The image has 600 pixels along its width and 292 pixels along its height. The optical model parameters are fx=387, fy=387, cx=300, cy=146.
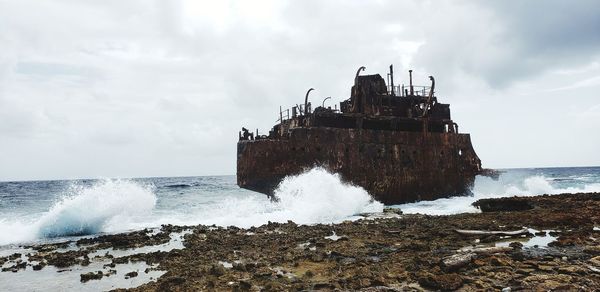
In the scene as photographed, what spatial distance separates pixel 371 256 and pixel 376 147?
11.6 meters

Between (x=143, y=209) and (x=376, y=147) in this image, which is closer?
(x=143, y=209)

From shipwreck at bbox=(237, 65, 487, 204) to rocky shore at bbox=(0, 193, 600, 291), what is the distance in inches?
187

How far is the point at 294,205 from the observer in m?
15.4

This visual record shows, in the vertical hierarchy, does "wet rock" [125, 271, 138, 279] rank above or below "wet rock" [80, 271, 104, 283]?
above

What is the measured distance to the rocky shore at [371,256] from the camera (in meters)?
5.24

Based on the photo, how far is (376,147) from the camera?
18.5m

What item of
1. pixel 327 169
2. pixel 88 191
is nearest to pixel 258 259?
pixel 327 169

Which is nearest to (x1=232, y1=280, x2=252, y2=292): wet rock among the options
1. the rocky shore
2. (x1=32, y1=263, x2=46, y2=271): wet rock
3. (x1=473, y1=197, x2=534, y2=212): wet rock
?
the rocky shore

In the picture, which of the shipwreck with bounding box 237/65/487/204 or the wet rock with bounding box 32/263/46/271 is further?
the shipwreck with bounding box 237/65/487/204

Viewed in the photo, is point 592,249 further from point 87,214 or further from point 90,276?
point 87,214

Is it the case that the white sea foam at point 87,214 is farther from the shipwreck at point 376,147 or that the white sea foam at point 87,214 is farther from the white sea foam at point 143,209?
the shipwreck at point 376,147

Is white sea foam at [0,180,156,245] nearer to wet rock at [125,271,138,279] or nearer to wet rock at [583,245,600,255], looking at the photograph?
wet rock at [125,271,138,279]

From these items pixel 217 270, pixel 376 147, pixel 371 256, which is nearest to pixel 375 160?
pixel 376 147

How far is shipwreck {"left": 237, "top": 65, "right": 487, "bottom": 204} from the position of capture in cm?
1659
